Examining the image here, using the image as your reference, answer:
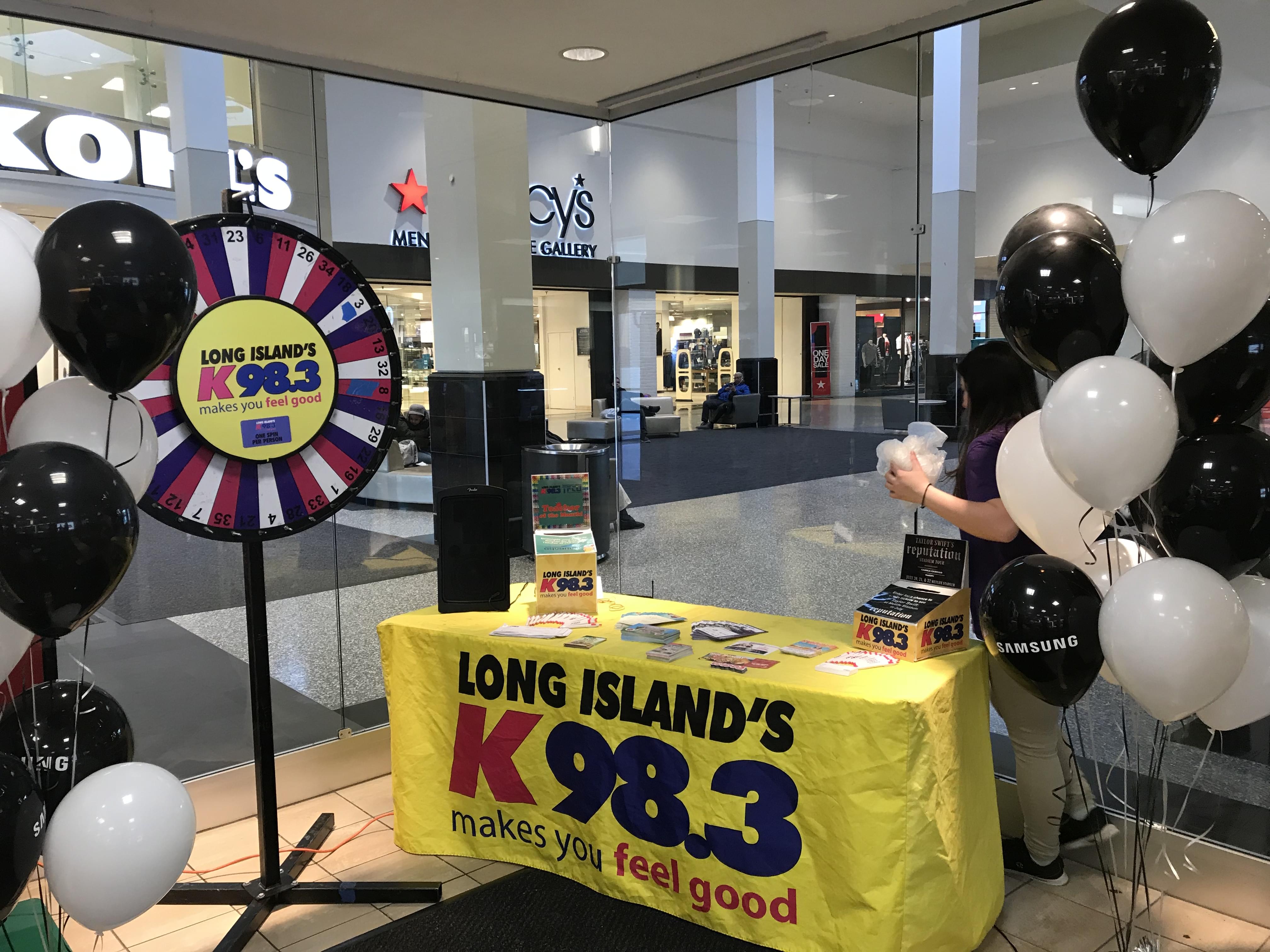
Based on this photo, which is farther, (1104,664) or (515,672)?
(515,672)

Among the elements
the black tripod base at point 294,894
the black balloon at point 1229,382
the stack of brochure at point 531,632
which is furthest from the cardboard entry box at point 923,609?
the black tripod base at point 294,894

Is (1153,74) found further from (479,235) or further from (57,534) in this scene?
(479,235)

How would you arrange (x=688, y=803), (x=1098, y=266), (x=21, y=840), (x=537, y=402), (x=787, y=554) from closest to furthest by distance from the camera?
1. (x=21, y=840)
2. (x=1098, y=266)
3. (x=688, y=803)
4. (x=787, y=554)
5. (x=537, y=402)

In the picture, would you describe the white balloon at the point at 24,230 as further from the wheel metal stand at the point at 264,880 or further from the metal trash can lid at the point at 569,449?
the metal trash can lid at the point at 569,449

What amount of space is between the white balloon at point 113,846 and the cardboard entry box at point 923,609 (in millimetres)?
1552

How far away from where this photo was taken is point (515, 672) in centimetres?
251

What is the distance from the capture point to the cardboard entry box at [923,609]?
220cm

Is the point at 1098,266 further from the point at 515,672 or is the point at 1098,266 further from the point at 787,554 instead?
the point at 787,554

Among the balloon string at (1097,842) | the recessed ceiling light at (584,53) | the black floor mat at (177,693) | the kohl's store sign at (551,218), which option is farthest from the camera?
the kohl's store sign at (551,218)

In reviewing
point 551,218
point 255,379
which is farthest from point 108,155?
point 551,218

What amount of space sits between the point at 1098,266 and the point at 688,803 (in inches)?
59.0

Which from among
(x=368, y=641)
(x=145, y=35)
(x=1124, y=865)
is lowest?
(x=1124, y=865)

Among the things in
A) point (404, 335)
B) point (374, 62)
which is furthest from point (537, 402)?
point (374, 62)

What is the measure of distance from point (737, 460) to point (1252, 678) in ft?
11.0
